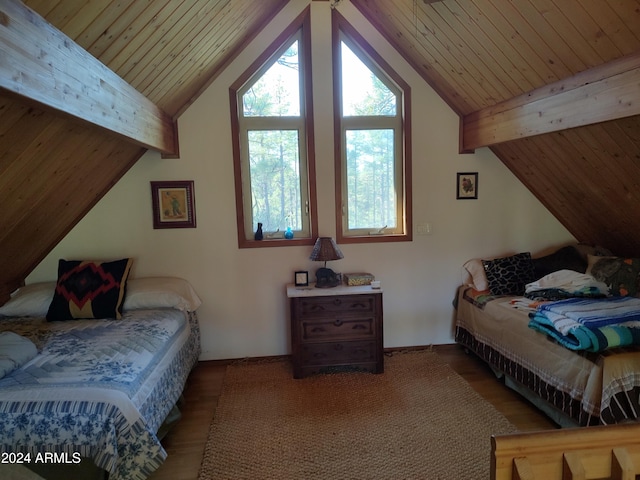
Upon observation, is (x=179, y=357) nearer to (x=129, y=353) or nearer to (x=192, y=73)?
(x=129, y=353)

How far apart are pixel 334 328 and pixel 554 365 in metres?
1.51

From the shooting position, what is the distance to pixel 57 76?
1486 mm

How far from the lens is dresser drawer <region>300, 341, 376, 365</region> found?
3072 mm

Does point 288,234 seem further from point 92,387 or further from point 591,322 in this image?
point 591,322

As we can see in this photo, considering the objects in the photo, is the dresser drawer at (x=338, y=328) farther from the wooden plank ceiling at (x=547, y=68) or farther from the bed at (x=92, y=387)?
the wooden plank ceiling at (x=547, y=68)

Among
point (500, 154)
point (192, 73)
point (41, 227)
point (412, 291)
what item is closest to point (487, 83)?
point (500, 154)

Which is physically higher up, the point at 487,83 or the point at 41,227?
the point at 487,83

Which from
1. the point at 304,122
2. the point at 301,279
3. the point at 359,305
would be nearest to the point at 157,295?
the point at 301,279

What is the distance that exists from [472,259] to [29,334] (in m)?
3.53

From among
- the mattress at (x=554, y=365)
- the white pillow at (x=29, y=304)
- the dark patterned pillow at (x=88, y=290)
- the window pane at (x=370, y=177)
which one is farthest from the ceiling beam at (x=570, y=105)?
the white pillow at (x=29, y=304)

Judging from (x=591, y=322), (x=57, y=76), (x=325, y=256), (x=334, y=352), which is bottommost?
(x=334, y=352)

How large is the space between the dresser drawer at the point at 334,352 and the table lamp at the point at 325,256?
1.60 ft

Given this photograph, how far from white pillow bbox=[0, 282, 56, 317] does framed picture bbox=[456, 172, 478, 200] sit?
3.52 m

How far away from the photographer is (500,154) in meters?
3.44
